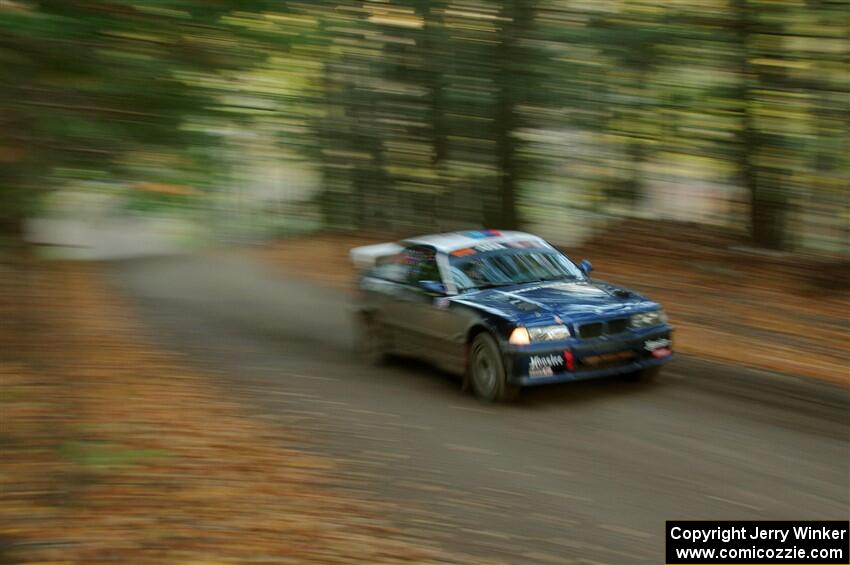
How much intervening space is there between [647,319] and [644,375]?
77 cm

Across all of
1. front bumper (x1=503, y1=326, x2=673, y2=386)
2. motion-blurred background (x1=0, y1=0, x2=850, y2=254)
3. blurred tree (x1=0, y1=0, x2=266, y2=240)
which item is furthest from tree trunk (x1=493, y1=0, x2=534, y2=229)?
blurred tree (x1=0, y1=0, x2=266, y2=240)

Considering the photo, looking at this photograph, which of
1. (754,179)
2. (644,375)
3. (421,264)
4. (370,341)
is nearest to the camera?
(644,375)

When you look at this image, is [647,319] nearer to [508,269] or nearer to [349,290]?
→ [508,269]

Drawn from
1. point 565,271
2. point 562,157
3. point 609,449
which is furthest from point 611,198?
point 609,449

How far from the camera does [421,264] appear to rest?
1056 cm

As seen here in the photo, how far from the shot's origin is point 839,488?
20.9 ft

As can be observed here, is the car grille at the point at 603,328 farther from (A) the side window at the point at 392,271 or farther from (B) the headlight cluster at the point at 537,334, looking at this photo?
(A) the side window at the point at 392,271

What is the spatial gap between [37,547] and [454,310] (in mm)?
4979

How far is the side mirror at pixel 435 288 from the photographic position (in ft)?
32.2

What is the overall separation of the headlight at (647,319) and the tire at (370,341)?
3.27 metres

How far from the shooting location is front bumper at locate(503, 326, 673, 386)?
861 centimetres

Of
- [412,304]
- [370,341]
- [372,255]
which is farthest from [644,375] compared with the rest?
[372,255]

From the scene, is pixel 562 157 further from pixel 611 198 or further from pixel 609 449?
pixel 609 449

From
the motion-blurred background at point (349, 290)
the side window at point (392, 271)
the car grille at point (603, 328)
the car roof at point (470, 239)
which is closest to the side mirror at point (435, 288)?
the car roof at point (470, 239)
